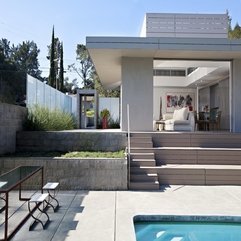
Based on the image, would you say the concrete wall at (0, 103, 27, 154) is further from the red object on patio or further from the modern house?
the red object on patio

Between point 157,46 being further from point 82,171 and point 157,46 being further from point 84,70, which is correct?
point 84,70

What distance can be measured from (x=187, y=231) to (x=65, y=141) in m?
5.22

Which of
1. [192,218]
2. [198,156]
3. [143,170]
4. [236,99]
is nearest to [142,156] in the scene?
[143,170]

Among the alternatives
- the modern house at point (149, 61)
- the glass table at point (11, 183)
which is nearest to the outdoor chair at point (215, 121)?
the modern house at point (149, 61)

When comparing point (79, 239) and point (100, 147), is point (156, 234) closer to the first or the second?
point (79, 239)

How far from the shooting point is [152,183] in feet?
24.1

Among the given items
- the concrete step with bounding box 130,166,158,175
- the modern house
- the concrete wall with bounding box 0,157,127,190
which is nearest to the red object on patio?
the modern house

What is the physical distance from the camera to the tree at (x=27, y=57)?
166 ft

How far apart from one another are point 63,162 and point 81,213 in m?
2.21

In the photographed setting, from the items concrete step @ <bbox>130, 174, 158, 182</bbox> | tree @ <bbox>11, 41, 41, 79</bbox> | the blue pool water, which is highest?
tree @ <bbox>11, 41, 41, 79</bbox>

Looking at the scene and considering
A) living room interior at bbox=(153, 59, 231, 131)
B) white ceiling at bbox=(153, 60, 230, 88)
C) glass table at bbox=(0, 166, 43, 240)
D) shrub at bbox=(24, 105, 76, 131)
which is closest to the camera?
glass table at bbox=(0, 166, 43, 240)

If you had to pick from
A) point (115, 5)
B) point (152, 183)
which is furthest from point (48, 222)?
point (115, 5)

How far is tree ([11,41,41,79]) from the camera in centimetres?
5053

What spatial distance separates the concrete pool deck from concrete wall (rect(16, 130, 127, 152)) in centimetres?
237
